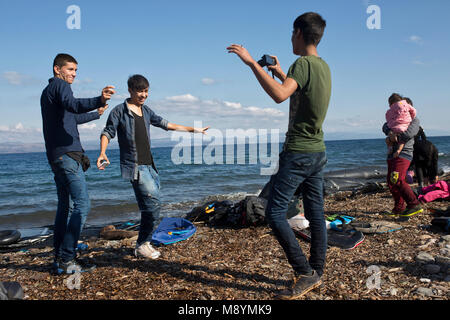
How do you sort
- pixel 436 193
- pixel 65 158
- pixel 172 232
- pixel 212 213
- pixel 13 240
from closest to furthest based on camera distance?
pixel 65 158 → pixel 172 232 → pixel 13 240 → pixel 212 213 → pixel 436 193

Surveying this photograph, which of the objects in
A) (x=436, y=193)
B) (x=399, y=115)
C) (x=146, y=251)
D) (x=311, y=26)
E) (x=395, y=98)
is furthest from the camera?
(x=436, y=193)

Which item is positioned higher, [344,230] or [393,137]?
[393,137]

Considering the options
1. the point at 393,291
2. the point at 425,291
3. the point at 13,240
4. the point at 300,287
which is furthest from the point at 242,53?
the point at 13,240

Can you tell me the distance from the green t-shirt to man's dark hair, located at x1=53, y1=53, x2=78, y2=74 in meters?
2.59

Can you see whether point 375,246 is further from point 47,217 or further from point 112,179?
point 112,179

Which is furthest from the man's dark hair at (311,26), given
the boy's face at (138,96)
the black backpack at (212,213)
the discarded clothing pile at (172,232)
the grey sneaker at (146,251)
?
the black backpack at (212,213)

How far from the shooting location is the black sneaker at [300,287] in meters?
2.96

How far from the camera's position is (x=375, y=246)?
14.7 feet

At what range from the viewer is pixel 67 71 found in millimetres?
3785

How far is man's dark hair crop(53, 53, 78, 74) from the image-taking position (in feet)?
12.4

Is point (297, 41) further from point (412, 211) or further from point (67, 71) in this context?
point (412, 211)

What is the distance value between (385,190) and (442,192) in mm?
2398

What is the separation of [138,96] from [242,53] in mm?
1838
